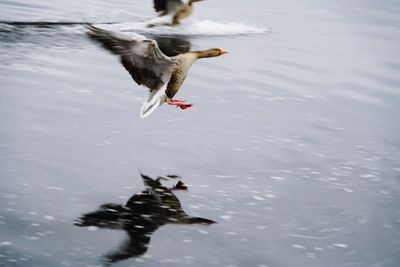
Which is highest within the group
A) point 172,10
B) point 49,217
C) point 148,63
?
point 172,10

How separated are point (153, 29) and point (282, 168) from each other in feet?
19.7

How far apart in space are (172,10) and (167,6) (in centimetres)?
10

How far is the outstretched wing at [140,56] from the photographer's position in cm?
652

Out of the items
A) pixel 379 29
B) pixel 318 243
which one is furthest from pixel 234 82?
pixel 379 29

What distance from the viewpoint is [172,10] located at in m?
13.0

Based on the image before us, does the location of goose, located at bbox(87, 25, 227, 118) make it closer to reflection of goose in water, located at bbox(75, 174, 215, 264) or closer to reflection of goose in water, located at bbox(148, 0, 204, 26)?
reflection of goose in water, located at bbox(75, 174, 215, 264)

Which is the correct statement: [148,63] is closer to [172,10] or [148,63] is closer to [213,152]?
[213,152]

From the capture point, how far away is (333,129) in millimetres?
8297

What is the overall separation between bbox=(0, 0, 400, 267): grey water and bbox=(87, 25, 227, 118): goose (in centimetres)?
44

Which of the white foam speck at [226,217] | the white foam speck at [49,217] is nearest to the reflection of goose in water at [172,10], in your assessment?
the white foam speck at [226,217]

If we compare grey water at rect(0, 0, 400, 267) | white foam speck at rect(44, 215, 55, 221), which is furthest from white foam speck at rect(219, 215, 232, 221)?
white foam speck at rect(44, 215, 55, 221)

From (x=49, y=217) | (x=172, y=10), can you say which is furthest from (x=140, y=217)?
(x=172, y=10)

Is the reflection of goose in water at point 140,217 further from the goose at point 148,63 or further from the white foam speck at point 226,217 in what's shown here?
the goose at point 148,63

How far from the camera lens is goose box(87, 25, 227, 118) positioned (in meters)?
6.54
